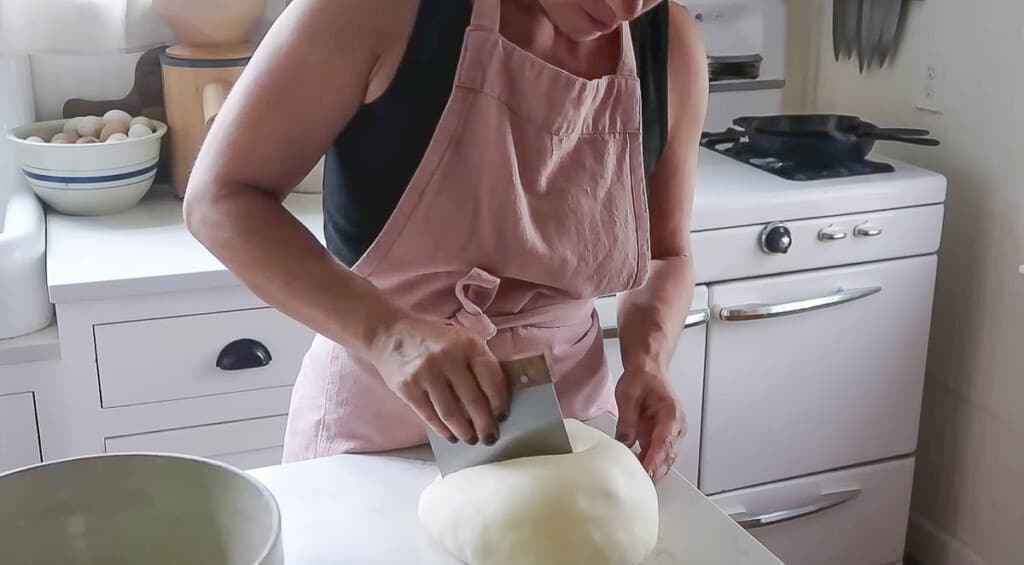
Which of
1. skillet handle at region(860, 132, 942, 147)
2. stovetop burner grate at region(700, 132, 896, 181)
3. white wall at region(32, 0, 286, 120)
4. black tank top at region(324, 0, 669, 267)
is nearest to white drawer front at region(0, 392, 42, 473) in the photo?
white wall at region(32, 0, 286, 120)

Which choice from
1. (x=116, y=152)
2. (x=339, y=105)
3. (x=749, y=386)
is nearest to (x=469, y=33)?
(x=339, y=105)

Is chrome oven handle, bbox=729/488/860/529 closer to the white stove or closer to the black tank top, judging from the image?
the white stove

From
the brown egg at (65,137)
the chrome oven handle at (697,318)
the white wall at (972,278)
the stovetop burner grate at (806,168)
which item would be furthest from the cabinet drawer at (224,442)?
the white wall at (972,278)

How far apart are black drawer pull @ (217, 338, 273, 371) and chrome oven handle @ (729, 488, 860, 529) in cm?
84

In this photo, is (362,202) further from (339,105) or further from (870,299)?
(870,299)

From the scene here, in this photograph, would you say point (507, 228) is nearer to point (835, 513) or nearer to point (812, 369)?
point (812, 369)

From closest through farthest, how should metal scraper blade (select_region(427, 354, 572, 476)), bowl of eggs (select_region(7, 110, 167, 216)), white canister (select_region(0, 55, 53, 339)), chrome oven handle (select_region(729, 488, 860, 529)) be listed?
metal scraper blade (select_region(427, 354, 572, 476))
white canister (select_region(0, 55, 53, 339))
bowl of eggs (select_region(7, 110, 167, 216))
chrome oven handle (select_region(729, 488, 860, 529))

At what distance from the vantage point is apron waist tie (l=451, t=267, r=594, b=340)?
34.2 inches

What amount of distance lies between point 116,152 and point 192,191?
875 mm

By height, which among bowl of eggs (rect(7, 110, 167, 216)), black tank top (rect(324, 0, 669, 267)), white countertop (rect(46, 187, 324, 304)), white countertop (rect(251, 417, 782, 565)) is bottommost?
white countertop (rect(46, 187, 324, 304))

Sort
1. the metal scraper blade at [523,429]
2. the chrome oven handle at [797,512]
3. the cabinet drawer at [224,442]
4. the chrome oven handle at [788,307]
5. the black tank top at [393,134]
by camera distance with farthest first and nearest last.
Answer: the chrome oven handle at [797,512] < the chrome oven handle at [788,307] < the cabinet drawer at [224,442] < the black tank top at [393,134] < the metal scraper blade at [523,429]

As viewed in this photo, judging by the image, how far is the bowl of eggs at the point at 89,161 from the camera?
156 centimetres

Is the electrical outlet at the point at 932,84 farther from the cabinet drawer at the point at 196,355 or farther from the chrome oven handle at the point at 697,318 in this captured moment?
the cabinet drawer at the point at 196,355

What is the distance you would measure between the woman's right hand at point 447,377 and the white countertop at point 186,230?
2.39 ft
